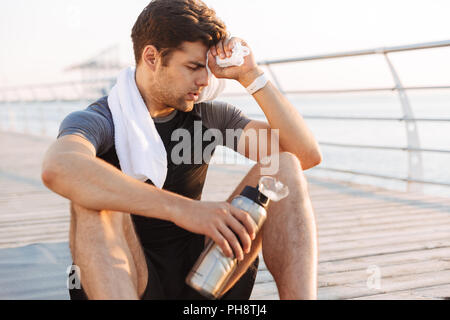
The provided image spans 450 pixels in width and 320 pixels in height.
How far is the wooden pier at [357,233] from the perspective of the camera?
1.79 metres

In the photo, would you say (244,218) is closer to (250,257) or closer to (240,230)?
(240,230)

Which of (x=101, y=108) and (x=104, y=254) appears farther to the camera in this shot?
(x=101, y=108)

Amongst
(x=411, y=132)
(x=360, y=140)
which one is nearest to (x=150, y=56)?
(x=411, y=132)

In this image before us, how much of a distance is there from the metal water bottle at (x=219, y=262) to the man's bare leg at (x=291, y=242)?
0.49 ft

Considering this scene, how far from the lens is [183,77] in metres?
1.61

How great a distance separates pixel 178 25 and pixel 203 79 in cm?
20

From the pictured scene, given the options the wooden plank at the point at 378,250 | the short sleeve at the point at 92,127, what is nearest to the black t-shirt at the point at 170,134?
the short sleeve at the point at 92,127

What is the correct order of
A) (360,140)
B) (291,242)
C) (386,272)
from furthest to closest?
1. (360,140)
2. (386,272)
3. (291,242)

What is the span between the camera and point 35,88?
9656 millimetres

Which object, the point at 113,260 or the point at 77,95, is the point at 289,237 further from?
the point at 77,95

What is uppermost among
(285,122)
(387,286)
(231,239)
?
(285,122)

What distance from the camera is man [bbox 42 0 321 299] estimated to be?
113 cm

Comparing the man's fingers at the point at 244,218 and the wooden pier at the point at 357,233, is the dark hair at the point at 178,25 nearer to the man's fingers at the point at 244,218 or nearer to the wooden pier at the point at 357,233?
the man's fingers at the point at 244,218
